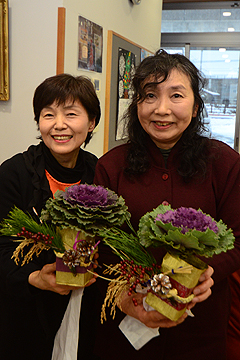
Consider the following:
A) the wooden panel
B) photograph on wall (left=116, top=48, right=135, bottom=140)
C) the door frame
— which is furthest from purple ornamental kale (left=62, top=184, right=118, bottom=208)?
the door frame

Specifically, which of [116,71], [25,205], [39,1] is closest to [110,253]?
[25,205]

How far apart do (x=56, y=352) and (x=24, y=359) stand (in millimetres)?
333

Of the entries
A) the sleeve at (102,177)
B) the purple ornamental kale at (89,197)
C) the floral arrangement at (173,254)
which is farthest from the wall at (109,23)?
the floral arrangement at (173,254)

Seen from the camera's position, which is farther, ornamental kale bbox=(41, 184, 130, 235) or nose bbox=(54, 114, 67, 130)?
nose bbox=(54, 114, 67, 130)

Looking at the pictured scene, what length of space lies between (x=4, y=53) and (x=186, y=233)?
181cm

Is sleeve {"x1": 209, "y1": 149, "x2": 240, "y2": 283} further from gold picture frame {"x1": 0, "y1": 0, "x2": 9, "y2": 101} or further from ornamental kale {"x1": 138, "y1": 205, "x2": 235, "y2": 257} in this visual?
gold picture frame {"x1": 0, "y1": 0, "x2": 9, "y2": 101}

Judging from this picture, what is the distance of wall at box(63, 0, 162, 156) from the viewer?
7.41 feet

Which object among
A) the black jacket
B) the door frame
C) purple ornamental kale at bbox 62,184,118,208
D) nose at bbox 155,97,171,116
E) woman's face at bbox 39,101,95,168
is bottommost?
the black jacket

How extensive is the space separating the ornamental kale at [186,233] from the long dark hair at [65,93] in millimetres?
701

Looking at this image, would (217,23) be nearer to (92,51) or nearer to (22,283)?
(92,51)

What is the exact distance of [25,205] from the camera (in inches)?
55.3

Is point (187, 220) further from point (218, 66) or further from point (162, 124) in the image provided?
point (218, 66)

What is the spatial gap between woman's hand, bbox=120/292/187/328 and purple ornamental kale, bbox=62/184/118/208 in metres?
0.29

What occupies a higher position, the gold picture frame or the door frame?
the door frame
